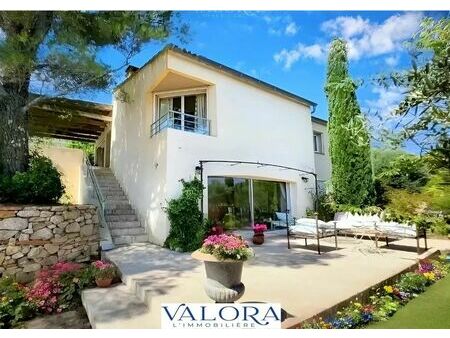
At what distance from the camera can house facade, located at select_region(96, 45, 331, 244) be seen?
845cm

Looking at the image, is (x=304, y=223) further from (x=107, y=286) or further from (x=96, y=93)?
(x=96, y=93)

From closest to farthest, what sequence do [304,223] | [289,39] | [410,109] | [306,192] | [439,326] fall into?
[410,109], [439,326], [289,39], [304,223], [306,192]

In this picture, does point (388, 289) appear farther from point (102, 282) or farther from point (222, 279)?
point (102, 282)

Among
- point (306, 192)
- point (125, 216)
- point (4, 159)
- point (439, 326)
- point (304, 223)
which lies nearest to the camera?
point (439, 326)

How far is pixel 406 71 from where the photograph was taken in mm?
2451

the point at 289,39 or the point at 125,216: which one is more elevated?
the point at 289,39

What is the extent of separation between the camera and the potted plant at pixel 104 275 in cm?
536

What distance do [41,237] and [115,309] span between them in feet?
10.7

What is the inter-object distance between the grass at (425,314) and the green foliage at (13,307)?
4669mm

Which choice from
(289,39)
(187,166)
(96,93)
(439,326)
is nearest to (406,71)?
(289,39)

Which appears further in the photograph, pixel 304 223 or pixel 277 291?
pixel 304 223

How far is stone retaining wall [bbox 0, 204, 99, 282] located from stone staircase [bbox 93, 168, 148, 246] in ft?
3.65

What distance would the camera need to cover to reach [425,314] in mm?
3631
